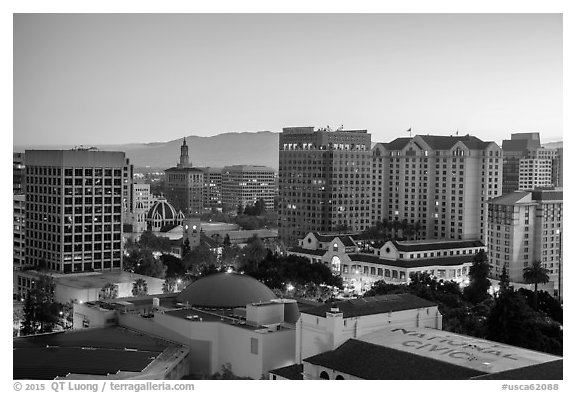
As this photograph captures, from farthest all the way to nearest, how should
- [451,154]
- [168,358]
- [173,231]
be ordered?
[173,231]
[451,154]
[168,358]

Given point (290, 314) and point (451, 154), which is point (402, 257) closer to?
point (451, 154)

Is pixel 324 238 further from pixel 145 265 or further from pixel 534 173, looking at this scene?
pixel 534 173

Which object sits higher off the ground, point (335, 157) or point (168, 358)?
point (335, 157)

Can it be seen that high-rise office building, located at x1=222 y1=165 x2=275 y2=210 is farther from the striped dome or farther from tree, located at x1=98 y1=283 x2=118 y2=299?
tree, located at x1=98 y1=283 x2=118 y2=299

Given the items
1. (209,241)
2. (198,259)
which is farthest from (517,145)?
(198,259)

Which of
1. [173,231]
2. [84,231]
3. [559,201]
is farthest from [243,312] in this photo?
[173,231]

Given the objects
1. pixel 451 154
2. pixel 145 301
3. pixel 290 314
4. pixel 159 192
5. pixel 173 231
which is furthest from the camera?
pixel 159 192
